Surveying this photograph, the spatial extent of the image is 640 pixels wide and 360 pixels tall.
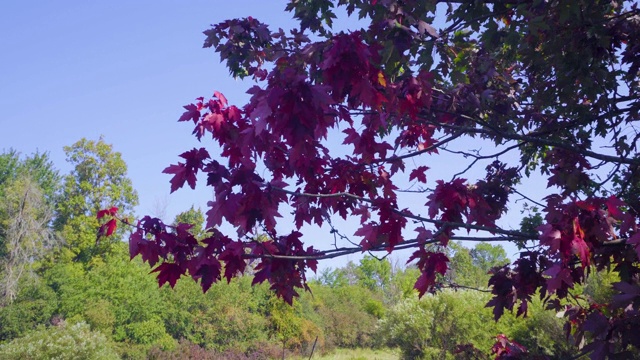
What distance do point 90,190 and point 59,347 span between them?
69.4ft

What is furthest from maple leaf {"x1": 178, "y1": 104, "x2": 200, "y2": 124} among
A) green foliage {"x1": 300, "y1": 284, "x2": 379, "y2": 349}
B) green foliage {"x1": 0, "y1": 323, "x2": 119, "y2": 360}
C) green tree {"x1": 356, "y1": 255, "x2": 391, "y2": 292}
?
green tree {"x1": 356, "y1": 255, "x2": 391, "y2": 292}

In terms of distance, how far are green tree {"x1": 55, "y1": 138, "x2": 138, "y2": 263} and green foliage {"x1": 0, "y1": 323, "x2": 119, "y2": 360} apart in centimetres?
1840

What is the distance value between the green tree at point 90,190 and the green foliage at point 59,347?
60.4ft

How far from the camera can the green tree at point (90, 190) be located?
31609mm

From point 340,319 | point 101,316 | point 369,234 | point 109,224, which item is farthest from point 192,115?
point 340,319

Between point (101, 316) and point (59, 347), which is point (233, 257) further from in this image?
point (101, 316)

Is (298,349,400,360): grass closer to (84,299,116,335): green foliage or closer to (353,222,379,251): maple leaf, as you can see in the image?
(84,299,116,335): green foliage

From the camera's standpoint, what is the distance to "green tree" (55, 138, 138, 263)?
104ft

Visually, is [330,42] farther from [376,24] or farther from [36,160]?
[36,160]

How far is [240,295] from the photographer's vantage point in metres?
23.9

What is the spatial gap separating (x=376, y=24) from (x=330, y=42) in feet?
1.43

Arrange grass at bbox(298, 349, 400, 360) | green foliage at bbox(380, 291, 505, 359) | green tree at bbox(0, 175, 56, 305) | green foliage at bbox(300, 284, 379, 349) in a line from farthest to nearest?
green foliage at bbox(300, 284, 379, 349) < green tree at bbox(0, 175, 56, 305) < grass at bbox(298, 349, 400, 360) < green foliage at bbox(380, 291, 505, 359)

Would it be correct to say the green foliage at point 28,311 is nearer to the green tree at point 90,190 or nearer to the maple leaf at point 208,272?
the green tree at point 90,190

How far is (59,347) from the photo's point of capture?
13.0 meters
